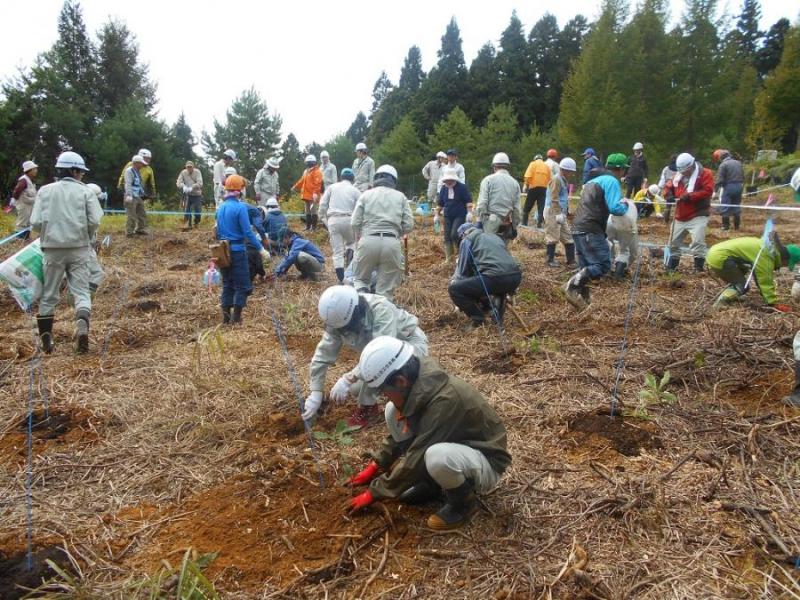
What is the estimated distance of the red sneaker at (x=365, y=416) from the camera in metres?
3.85

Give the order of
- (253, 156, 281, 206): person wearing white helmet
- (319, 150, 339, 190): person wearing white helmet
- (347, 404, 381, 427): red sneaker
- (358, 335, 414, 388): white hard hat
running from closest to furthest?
(358, 335, 414, 388): white hard hat
(347, 404, 381, 427): red sneaker
(253, 156, 281, 206): person wearing white helmet
(319, 150, 339, 190): person wearing white helmet

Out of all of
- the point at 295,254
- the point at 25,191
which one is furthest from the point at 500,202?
the point at 25,191

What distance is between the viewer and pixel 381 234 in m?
5.70

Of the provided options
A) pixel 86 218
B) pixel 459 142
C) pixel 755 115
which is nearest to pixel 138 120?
pixel 459 142

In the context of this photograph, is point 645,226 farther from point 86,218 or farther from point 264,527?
point 264,527

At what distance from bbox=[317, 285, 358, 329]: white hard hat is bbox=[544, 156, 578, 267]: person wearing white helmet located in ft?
17.8

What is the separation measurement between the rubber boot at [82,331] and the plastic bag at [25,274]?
438mm

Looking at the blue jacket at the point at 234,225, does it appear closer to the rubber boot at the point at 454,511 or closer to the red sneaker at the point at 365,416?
the red sneaker at the point at 365,416

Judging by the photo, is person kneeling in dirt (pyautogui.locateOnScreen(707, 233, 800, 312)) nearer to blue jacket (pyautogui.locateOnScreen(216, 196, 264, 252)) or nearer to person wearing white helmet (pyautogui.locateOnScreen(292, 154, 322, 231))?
blue jacket (pyautogui.locateOnScreen(216, 196, 264, 252))

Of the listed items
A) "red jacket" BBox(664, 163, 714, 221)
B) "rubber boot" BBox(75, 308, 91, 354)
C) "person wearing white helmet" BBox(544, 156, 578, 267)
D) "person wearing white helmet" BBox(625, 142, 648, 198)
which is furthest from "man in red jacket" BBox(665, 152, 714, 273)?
"rubber boot" BBox(75, 308, 91, 354)

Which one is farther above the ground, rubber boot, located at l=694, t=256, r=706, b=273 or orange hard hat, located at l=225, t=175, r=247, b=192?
orange hard hat, located at l=225, t=175, r=247, b=192

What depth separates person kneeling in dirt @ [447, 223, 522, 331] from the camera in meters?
5.48

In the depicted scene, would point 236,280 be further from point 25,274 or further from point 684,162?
point 684,162

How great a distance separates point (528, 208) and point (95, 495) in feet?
30.1
